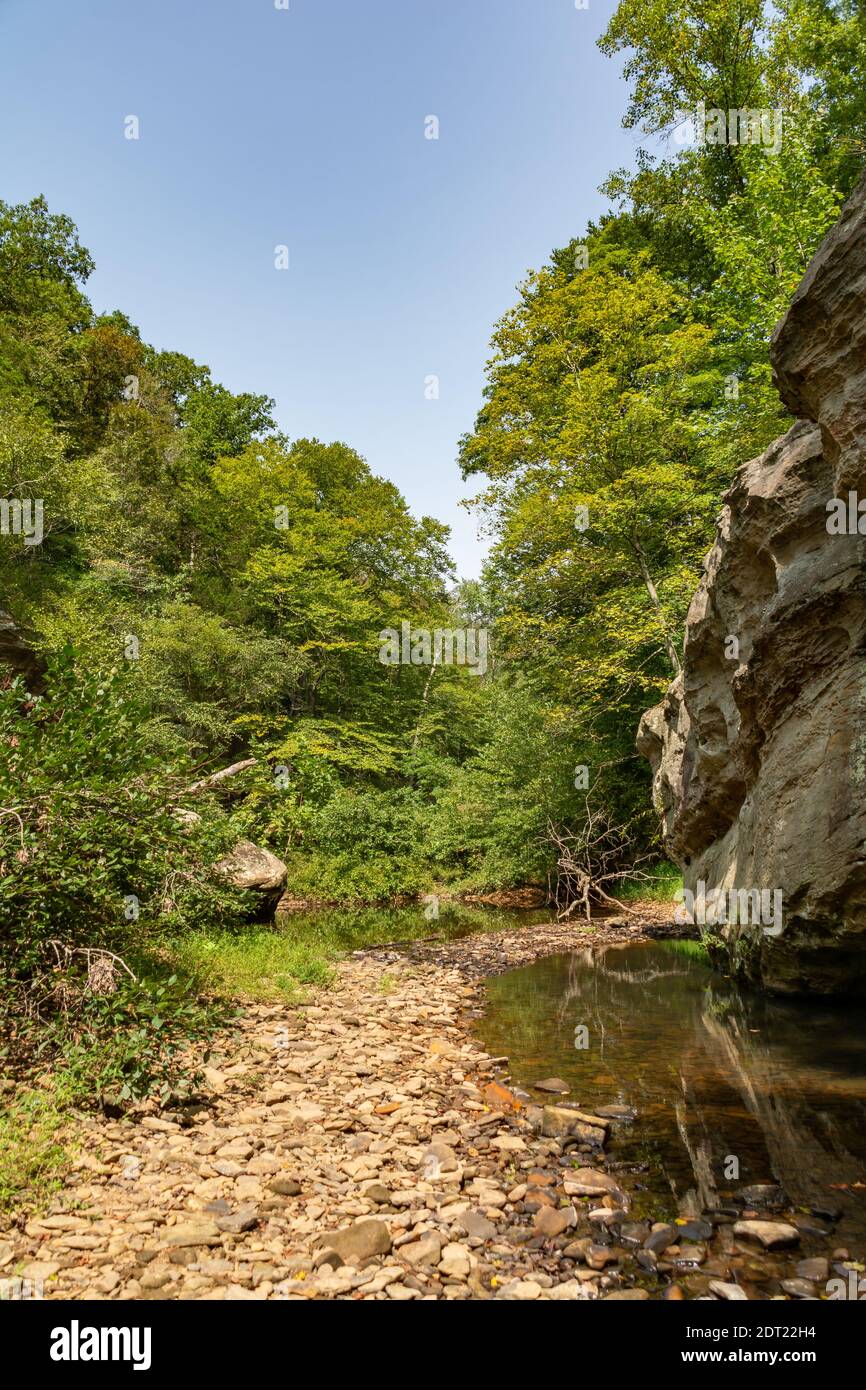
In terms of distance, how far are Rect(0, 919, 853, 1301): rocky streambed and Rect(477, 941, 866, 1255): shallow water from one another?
242 millimetres

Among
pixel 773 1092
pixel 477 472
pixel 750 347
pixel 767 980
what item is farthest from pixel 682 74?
pixel 773 1092

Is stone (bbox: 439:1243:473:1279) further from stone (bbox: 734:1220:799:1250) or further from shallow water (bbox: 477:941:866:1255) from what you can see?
stone (bbox: 734:1220:799:1250)

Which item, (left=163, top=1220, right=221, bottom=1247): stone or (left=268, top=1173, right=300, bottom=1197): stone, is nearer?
(left=163, top=1220, right=221, bottom=1247): stone

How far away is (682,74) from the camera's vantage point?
20.0 meters

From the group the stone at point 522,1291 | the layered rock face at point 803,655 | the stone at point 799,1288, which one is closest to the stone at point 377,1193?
the stone at point 522,1291

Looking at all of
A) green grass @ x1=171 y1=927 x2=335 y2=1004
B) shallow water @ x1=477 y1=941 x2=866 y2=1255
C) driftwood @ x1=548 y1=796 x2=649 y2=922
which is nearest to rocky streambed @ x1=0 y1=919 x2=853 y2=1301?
shallow water @ x1=477 y1=941 x2=866 y2=1255

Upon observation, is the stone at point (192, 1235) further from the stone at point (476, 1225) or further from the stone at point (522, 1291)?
the stone at point (522, 1291)

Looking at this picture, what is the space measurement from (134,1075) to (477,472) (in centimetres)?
2492

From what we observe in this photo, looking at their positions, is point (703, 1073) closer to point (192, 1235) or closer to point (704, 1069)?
point (704, 1069)

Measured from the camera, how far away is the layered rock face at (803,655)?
19.9 feet

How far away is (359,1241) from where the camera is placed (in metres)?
3.59

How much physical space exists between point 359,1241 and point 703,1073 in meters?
4.23

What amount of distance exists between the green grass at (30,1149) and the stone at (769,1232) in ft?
13.1

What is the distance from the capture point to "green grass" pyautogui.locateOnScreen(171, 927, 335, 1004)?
823 cm
